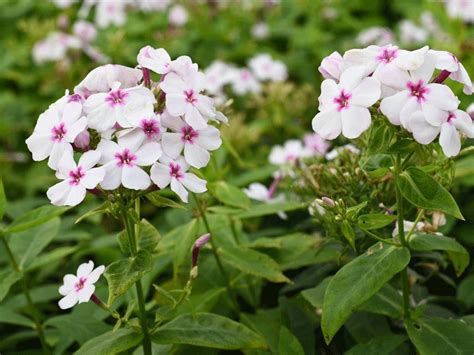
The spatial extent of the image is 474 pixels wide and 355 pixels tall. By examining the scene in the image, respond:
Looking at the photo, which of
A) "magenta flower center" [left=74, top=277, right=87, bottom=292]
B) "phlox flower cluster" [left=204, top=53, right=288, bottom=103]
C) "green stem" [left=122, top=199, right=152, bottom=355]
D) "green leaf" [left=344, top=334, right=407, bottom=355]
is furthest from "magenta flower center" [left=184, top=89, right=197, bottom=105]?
"phlox flower cluster" [left=204, top=53, right=288, bottom=103]

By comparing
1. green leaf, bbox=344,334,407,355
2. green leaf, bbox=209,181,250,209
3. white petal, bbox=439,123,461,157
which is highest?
white petal, bbox=439,123,461,157

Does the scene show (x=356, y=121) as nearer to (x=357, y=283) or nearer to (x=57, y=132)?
(x=357, y=283)

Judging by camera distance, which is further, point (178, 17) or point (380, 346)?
point (178, 17)

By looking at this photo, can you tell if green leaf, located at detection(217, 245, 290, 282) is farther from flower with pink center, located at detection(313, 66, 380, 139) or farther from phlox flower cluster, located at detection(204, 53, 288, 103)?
phlox flower cluster, located at detection(204, 53, 288, 103)

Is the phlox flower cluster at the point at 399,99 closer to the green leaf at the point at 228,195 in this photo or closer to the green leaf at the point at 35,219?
the green leaf at the point at 228,195

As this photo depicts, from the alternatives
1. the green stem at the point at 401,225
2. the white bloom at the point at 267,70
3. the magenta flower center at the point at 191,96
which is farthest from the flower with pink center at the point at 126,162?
the white bloom at the point at 267,70

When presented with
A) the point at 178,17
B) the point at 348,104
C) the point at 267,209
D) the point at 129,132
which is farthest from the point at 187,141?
the point at 178,17
